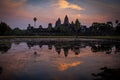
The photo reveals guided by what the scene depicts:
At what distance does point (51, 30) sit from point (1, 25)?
32.6m

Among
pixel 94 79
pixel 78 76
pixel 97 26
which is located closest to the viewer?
pixel 94 79

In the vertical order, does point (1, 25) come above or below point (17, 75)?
above

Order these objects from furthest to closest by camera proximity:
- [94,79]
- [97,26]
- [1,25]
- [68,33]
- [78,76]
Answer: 1. [97,26]
2. [68,33]
3. [1,25]
4. [78,76]
5. [94,79]

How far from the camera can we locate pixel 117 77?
878cm

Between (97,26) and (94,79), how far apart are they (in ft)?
257

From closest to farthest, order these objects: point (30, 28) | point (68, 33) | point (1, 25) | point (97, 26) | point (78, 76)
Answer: point (78, 76) → point (1, 25) → point (68, 33) → point (97, 26) → point (30, 28)

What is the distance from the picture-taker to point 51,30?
89.2 m

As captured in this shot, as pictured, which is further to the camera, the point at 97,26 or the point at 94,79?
the point at 97,26

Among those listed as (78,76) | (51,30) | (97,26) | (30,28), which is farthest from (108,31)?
(78,76)

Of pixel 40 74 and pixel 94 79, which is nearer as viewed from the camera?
pixel 94 79

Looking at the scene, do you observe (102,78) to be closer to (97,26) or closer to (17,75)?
(17,75)

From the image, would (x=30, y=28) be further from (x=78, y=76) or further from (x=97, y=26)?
(x=78, y=76)

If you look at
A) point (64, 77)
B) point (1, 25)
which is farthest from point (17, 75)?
point (1, 25)

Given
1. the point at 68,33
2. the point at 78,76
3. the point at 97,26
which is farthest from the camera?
the point at 97,26
